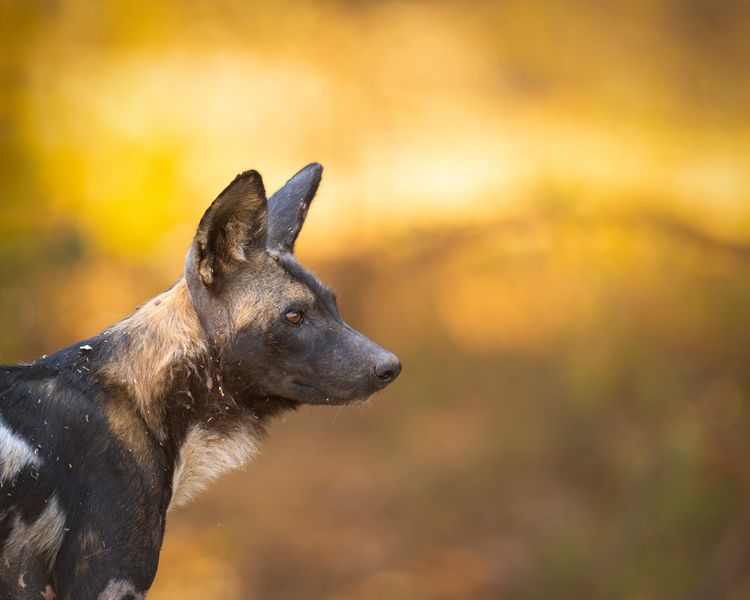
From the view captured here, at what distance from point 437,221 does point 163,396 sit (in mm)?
8708

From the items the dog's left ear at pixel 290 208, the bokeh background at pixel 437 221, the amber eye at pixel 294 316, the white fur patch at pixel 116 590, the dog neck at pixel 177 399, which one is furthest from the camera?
the bokeh background at pixel 437 221

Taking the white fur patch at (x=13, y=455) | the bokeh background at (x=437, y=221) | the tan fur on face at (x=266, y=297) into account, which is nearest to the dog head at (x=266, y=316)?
the tan fur on face at (x=266, y=297)

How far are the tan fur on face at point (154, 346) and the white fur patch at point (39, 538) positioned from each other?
0.44m

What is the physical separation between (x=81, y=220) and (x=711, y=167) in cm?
741

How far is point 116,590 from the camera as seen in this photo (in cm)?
320

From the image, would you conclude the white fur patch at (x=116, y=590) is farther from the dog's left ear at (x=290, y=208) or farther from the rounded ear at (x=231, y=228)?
the dog's left ear at (x=290, y=208)

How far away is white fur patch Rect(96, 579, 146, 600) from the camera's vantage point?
3188 millimetres

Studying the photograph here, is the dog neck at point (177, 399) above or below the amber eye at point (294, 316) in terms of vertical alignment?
below

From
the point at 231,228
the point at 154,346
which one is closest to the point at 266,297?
the point at 231,228

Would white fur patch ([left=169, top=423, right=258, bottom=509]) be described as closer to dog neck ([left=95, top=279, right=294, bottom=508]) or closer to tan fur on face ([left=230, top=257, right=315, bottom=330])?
dog neck ([left=95, top=279, right=294, bottom=508])

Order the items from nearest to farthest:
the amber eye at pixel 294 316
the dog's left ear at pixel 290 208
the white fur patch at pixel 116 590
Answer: the white fur patch at pixel 116 590 → the amber eye at pixel 294 316 → the dog's left ear at pixel 290 208

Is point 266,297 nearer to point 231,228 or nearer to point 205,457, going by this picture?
point 231,228

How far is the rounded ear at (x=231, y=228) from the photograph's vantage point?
3516 millimetres

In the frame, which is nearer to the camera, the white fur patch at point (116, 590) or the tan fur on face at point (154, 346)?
the white fur patch at point (116, 590)
